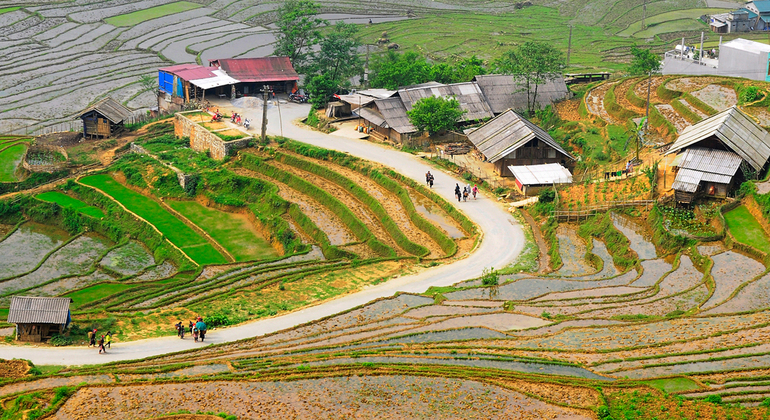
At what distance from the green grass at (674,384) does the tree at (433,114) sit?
3889cm

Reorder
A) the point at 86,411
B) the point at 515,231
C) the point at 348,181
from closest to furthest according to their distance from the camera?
the point at 86,411 < the point at 515,231 < the point at 348,181

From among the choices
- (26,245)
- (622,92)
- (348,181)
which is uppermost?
(622,92)

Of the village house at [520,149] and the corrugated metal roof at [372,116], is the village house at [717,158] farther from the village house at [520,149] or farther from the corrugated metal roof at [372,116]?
the corrugated metal roof at [372,116]

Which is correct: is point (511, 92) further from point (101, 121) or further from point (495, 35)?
point (495, 35)

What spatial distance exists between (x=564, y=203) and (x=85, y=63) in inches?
2786

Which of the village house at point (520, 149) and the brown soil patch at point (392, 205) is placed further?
the village house at point (520, 149)

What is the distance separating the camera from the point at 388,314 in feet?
133

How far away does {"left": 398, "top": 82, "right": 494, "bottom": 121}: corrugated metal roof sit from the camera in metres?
71.1

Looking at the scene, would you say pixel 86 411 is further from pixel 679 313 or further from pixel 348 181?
pixel 348 181

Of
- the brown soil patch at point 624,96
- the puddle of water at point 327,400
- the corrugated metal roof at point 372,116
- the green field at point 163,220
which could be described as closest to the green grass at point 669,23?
the brown soil patch at point 624,96

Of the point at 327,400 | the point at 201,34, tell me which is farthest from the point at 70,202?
the point at 201,34

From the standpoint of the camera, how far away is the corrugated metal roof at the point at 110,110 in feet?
254

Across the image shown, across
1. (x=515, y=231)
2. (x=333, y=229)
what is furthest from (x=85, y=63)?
(x=515, y=231)

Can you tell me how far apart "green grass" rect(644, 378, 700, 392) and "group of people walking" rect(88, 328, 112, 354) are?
23551mm
